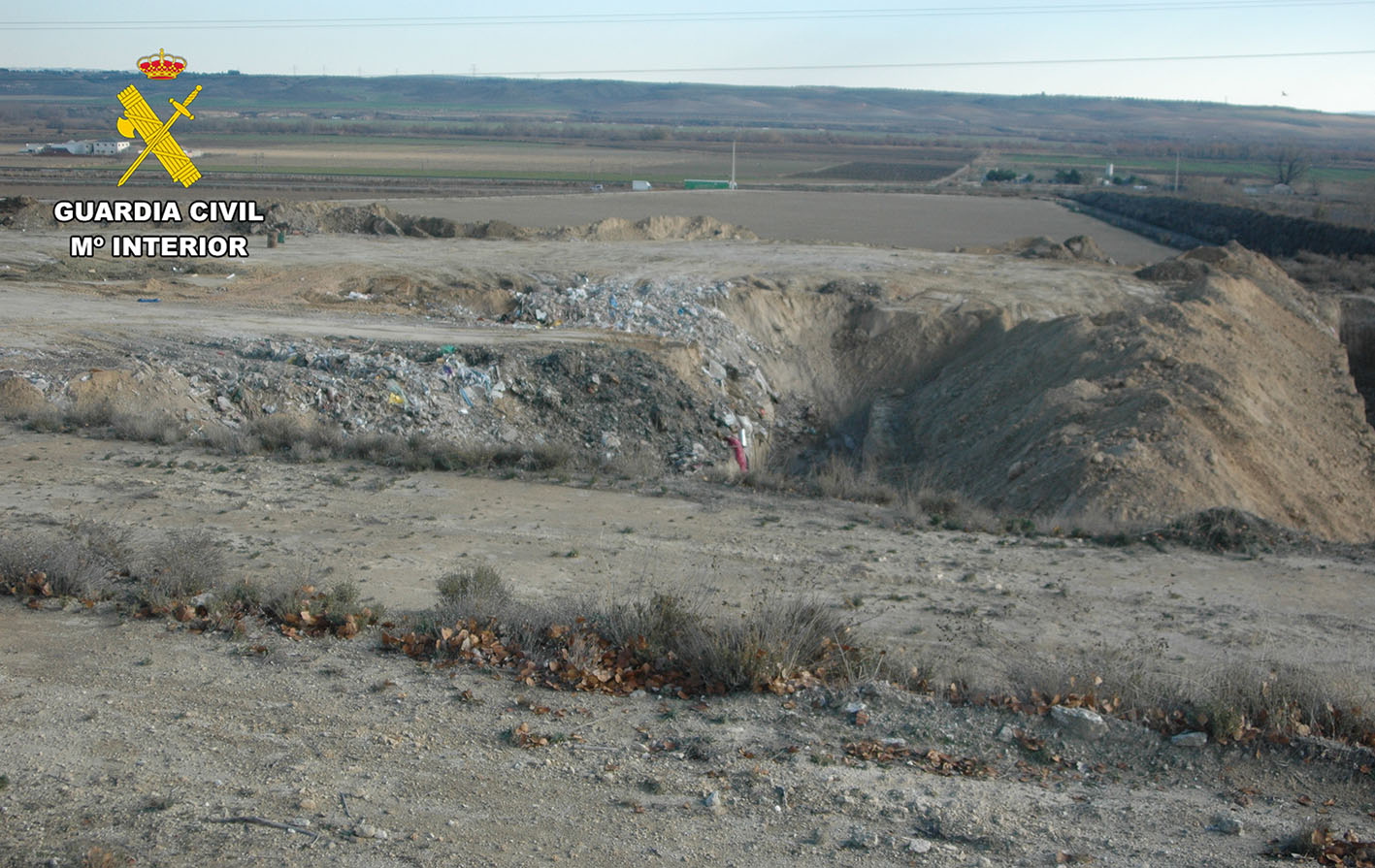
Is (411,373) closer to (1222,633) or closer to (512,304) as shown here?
(512,304)

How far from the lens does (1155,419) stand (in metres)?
15.1

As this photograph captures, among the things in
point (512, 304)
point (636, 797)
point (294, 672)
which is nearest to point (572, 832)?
point (636, 797)

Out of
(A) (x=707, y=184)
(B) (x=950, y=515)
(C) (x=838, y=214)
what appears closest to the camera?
(B) (x=950, y=515)

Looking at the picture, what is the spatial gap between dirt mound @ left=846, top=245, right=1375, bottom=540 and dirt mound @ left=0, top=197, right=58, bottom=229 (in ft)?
89.8

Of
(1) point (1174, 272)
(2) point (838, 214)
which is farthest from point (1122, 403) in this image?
(2) point (838, 214)

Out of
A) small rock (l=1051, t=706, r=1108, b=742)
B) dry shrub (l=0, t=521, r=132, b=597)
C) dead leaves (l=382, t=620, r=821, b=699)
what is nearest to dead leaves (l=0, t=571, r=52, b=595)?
dry shrub (l=0, t=521, r=132, b=597)

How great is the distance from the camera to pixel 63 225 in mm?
33344

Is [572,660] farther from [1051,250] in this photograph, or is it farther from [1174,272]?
[1051,250]

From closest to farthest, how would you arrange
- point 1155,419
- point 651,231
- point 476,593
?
point 476,593
point 1155,419
point 651,231

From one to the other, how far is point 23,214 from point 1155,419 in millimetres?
33505

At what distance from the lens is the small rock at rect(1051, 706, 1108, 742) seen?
577 centimetres

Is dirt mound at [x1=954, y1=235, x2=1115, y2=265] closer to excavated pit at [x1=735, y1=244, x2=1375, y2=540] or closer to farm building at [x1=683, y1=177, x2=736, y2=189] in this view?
excavated pit at [x1=735, y1=244, x2=1375, y2=540]

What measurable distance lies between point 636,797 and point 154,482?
7.81 meters

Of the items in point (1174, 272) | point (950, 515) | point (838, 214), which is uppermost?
point (838, 214)
